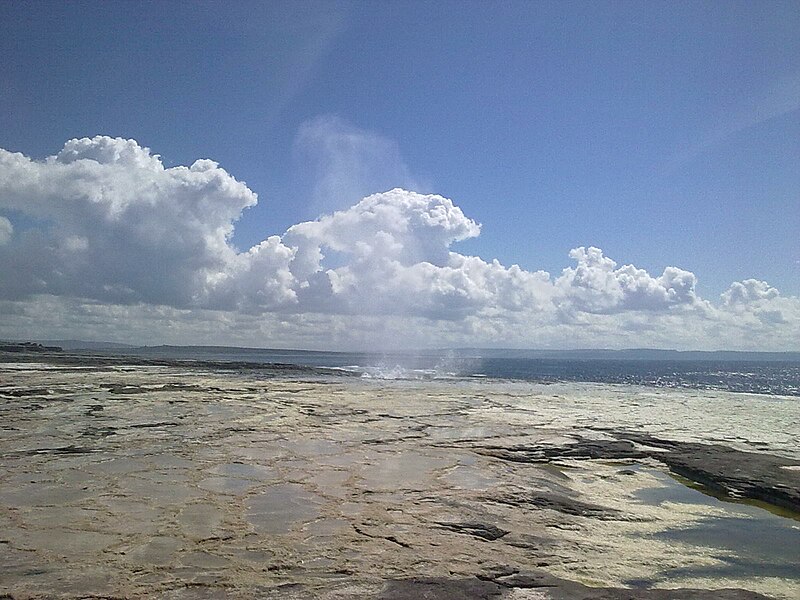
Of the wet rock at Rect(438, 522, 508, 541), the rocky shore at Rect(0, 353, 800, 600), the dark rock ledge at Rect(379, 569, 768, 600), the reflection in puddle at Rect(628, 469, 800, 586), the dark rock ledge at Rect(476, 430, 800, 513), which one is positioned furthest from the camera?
the dark rock ledge at Rect(476, 430, 800, 513)

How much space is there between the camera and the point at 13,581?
595 centimetres

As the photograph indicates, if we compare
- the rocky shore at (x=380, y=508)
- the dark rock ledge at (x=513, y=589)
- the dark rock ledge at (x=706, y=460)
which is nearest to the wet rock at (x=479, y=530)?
the rocky shore at (x=380, y=508)

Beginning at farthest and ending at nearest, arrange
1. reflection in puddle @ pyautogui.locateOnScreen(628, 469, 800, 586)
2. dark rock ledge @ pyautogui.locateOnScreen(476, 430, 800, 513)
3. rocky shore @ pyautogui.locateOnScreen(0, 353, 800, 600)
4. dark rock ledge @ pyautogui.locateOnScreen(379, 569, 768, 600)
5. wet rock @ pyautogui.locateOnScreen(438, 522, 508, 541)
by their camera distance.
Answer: dark rock ledge @ pyautogui.locateOnScreen(476, 430, 800, 513) < wet rock @ pyautogui.locateOnScreen(438, 522, 508, 541) < reflection in puddle @ pyautogui.locateOnScreen(628, 469, 800, 586) < rocky shore @ pyautogui.locateOnScreen(0, 353, 800, 600) < dark rock ledge @ pyautogui.locateOnScreen(379, 569, 768, 600)

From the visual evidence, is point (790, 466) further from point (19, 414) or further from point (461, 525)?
point (19, 414)

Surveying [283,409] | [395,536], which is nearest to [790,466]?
[395,536]

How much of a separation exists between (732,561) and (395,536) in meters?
4.36

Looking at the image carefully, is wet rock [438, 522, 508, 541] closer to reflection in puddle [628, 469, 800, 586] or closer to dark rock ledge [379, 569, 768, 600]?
dark rock ledge [379, 569, 768, 600]

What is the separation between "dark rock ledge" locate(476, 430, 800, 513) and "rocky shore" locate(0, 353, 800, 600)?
2.9 inches

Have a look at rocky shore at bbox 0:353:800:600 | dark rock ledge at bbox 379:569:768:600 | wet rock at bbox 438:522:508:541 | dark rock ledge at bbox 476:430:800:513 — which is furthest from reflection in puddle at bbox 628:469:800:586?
wet rock at bbox 438:522:508:541

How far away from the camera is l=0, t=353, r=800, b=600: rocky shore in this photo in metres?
6.28

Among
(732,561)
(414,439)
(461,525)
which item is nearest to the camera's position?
(732,561)

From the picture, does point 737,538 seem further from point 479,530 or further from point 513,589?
point 513,589

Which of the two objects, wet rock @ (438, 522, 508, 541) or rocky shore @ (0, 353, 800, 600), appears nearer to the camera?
rocky shore @ (0, 353, 800, 600)

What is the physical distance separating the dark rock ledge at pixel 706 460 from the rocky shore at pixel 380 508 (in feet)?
0.24
